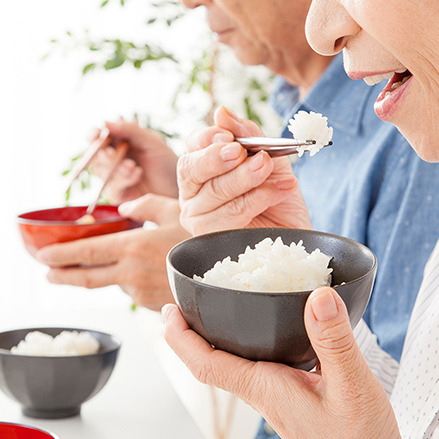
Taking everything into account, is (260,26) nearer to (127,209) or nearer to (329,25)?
(127,209)

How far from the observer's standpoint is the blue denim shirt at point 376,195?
1.39 meters

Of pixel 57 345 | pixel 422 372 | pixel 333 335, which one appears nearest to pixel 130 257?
pixel 57 345

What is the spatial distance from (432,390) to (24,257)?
2.92 meters

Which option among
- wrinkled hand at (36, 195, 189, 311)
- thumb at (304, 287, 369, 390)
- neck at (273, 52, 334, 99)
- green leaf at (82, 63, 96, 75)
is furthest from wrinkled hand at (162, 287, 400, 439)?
green leaf at (82, 63, 96, 75)

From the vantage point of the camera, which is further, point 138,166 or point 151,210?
point 138,166

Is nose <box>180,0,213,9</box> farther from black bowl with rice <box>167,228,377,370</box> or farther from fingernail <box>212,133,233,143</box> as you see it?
black bowl with rice <box>167,228,377,370</box>

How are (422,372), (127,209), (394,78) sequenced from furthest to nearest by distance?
1. (127,209)
2. (422,372)
3. (394,78)

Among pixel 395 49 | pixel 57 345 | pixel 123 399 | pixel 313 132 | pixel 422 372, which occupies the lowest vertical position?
pixel 123 399

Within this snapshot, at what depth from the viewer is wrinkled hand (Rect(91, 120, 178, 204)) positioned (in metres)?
1.80

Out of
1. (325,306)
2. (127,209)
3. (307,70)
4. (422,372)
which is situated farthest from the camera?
(307,70)

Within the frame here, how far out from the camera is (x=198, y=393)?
3174 millimetres

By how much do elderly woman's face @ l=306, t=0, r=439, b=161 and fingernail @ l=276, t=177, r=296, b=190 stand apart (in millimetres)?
284

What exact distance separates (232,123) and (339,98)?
0.72 meters

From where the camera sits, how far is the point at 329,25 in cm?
75
